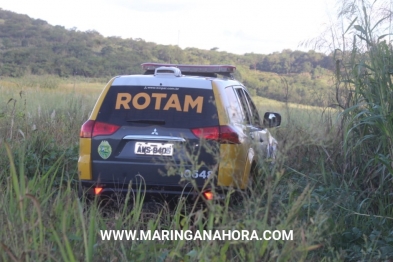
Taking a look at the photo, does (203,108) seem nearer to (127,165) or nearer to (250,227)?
(127,165)

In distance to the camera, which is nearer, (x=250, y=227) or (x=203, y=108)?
(x=250, y=227)

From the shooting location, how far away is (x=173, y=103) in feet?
17.7

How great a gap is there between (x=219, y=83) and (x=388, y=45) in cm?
174

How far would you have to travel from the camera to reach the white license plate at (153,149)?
17.0ft

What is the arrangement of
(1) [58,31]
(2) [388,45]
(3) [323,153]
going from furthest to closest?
(1) [58,31]
(3) [323,153]
(2) [388,45]

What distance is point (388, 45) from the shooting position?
5789 mm

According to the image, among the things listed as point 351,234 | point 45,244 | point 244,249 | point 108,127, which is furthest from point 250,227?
point 108,127

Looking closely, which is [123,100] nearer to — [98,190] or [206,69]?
[98,190]

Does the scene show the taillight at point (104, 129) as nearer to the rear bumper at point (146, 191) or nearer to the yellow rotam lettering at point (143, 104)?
the yellow rotam lettering at point (143, 104)

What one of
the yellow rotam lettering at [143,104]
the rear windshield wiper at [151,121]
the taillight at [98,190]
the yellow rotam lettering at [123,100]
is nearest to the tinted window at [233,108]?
the rear windshield wiper at [151,121]

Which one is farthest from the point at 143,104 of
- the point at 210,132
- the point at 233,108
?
the point at 233,108

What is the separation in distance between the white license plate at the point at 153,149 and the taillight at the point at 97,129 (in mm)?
284

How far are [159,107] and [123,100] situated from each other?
1.21 ft

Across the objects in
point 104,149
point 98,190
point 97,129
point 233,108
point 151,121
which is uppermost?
point 233,108
